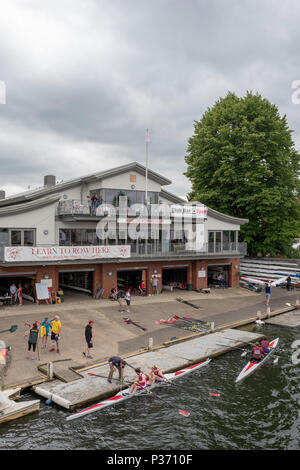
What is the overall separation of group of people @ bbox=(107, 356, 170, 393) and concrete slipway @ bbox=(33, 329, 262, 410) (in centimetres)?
43

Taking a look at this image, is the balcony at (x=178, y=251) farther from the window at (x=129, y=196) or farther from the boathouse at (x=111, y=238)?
the window at (x=129, y=196)

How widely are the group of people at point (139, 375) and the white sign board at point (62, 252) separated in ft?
43.4

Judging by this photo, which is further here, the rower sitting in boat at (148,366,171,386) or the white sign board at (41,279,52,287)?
the white sign board at (41,279,52,287)

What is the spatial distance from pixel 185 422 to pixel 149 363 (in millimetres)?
4675

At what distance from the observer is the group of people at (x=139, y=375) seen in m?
15.1

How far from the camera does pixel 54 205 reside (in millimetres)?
29672

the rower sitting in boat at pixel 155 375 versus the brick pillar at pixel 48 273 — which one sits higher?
the brick pillar at pixel 48 273

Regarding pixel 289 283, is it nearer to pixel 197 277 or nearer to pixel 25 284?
pixel 197 277

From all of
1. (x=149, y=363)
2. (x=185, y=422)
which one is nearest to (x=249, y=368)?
(x=149, y=363)

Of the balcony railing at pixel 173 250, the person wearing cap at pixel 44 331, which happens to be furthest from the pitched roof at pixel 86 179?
the person wearing cap at pixel 44 331

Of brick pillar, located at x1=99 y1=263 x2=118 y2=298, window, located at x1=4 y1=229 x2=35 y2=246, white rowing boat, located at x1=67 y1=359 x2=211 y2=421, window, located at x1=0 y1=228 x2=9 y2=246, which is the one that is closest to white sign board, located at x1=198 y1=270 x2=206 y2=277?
brick pillar, located at x1=99 y1=263 x2=118 y2=298

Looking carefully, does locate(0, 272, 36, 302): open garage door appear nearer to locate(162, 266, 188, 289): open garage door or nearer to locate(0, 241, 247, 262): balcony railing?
locate(0, 241, 247, 262): balcony railing

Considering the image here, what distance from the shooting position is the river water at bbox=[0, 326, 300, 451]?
39.0ft
